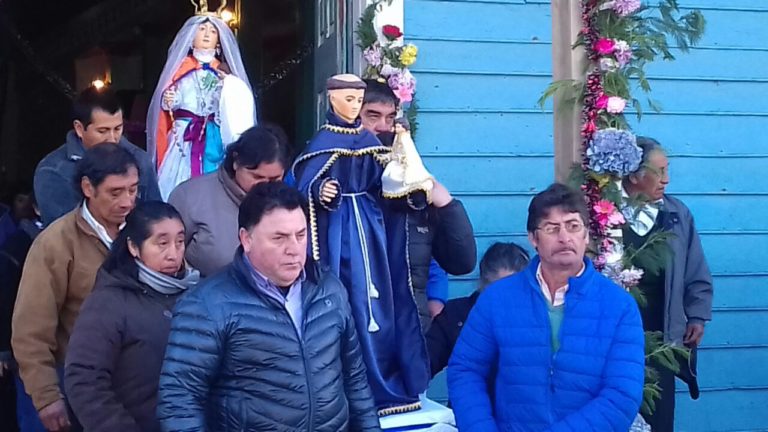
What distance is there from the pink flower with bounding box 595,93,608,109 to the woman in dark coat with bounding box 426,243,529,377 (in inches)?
27.0

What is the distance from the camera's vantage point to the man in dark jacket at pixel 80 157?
13.7 feet

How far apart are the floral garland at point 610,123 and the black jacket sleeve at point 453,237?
0.53 m

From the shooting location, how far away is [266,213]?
113 inches

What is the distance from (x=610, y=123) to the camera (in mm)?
3664

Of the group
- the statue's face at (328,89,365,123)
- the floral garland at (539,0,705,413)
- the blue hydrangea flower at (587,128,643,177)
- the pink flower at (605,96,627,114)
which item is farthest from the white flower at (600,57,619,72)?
the statue's face at (328,89,365,123)

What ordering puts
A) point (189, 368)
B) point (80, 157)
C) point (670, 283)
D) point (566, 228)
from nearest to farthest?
point (189, 368) < point (566, 228) < point (80, 157) < point (670, 283)

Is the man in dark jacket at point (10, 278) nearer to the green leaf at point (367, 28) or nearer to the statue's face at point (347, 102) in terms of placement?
the statue's face at point (347, 102)

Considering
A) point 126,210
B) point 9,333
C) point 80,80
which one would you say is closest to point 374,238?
point 126,210

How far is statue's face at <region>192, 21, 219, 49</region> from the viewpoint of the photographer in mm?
5039

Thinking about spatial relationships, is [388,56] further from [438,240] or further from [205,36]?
[438,240]

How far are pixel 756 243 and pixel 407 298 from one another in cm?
282

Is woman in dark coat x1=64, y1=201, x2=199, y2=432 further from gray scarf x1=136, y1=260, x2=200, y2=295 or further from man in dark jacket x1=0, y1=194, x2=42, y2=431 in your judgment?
man in dark jacket x1=0, y1=194, x2=42, y2=431

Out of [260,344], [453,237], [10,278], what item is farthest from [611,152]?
[10,278]

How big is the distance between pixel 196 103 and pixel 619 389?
Answer: 2.77 meters
